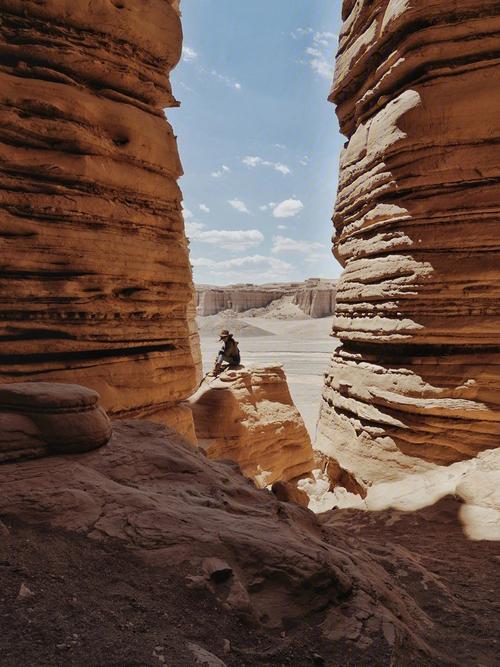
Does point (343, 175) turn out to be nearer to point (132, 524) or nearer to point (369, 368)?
point (369, 368)

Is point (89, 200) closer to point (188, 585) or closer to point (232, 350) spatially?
point (188, 585)

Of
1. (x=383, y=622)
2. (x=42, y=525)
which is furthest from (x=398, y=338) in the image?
(x=42, y=525)

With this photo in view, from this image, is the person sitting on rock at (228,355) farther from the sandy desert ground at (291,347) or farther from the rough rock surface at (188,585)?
the rough rock surface at (188,585)

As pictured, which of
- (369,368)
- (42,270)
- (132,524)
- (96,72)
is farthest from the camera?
(369,368)

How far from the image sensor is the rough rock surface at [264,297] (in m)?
51.6

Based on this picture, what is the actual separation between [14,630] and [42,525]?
0.66m

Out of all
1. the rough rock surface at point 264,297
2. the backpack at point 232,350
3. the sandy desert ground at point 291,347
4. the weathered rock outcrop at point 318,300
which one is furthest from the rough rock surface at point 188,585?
the rough rock surface at point 264,297

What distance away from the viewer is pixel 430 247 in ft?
19.2

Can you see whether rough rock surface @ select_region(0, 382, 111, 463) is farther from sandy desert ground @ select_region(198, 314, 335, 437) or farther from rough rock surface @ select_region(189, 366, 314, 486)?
sandy desert ground @ select_region(198, 314, 335, 437)

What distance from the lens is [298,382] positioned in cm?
2362

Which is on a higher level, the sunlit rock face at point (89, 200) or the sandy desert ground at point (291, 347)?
the sunlit rock face at point (89, 200)

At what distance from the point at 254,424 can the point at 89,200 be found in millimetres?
5937

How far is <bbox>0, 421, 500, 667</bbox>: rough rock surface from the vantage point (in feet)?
5.31

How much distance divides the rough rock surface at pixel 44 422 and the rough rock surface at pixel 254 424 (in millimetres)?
6399
